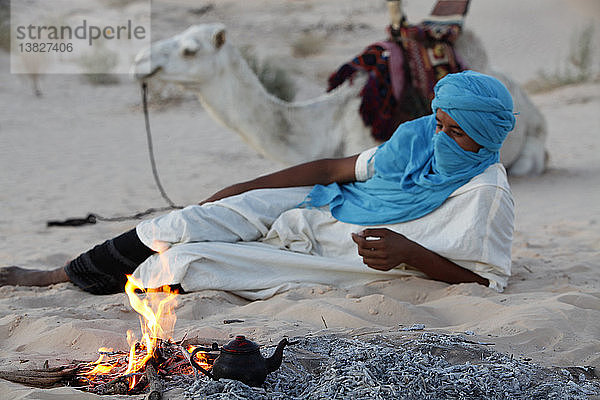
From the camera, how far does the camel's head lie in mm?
5734

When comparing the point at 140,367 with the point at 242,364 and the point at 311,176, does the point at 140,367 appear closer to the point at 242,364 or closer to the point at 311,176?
the point at 242,364

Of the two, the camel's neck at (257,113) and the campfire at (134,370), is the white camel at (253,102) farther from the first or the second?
the campfire at (134,370)

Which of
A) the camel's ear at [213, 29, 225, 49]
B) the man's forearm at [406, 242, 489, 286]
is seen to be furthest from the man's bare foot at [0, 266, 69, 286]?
the camel's ear at [213, 29, 225, 49]

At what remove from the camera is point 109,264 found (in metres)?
3.80

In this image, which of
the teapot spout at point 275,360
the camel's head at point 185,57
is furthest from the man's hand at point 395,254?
the camel's head at point 185,57

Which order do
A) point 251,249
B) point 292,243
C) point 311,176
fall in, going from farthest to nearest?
point 311,176 → point 292,243 → point 251,249

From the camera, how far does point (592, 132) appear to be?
10859 millimetres

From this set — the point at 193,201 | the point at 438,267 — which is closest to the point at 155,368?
the point at 438,267

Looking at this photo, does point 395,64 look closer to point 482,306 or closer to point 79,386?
point 482,306

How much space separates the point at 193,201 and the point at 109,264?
11.0ft

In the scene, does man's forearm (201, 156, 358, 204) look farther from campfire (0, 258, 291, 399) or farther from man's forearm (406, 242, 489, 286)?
campfire (0, 258, 291, 399)

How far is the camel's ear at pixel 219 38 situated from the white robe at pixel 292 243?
246 centimetres

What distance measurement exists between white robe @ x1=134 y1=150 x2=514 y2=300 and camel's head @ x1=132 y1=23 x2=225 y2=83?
218cm

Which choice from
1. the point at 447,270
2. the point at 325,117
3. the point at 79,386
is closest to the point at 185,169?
the point at 325,117
